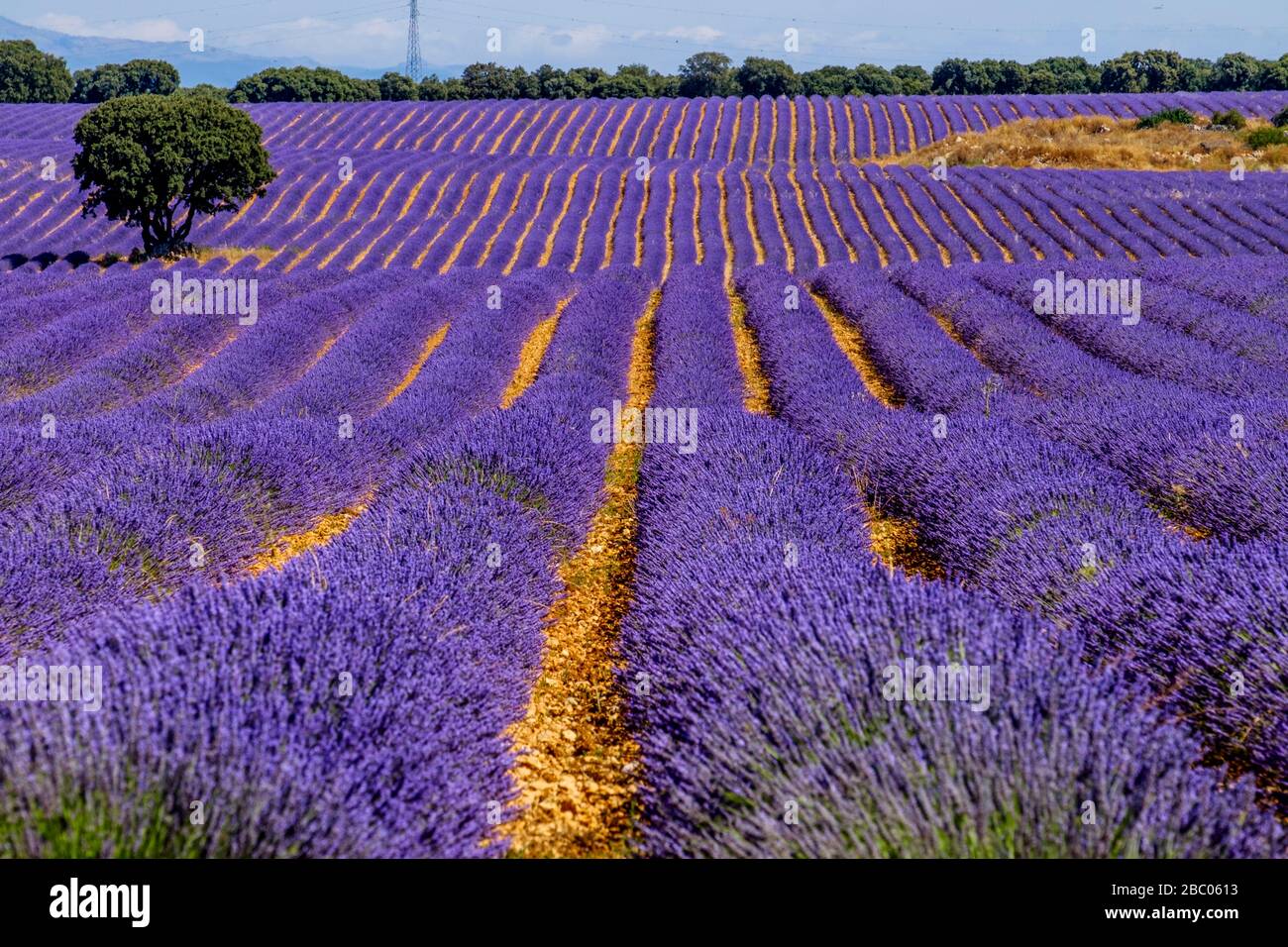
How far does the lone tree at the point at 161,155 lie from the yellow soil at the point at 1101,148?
2321 cm

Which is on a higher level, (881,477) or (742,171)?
(742,171)

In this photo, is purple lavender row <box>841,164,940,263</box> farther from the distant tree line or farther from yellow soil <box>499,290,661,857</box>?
the distant tree line

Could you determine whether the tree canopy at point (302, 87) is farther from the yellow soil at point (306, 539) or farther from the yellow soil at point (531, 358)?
the yellow soil at point (306, 539)

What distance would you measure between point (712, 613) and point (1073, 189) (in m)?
24.0

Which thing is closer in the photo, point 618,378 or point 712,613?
point 712,613

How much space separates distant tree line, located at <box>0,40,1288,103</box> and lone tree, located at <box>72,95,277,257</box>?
34.4 metres

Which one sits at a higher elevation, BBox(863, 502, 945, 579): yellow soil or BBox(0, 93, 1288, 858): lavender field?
BBox(0, 93, 1288, 858): lavender field

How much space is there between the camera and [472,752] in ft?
7.00

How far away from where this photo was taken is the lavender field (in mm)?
1686

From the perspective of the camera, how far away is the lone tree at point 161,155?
55.6 ft

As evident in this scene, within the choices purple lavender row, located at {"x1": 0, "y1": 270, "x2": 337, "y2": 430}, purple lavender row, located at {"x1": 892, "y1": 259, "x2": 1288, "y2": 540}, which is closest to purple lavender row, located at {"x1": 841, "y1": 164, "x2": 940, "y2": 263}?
purple lavender row, located at {"x1": 892, "y1": 259, "x2": 1288, "y2": 540}

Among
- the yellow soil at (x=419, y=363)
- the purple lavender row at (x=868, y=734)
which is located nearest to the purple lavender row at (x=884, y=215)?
the yellow soil at (x=419, y=363)
